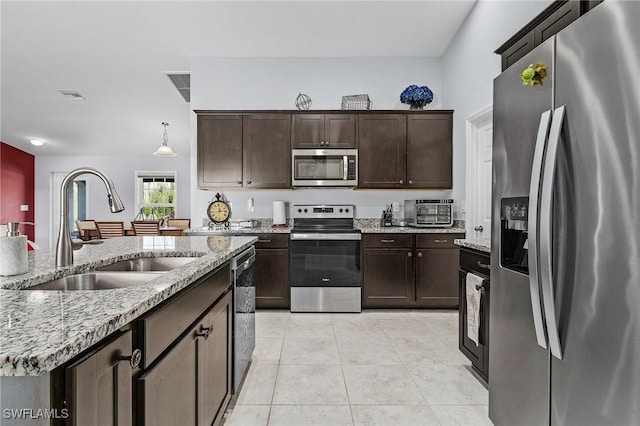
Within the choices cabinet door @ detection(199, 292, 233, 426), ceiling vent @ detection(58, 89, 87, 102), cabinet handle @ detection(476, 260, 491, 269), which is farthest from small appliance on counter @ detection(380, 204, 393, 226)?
ceiling vent @ detection(58, 89, 87, 102)

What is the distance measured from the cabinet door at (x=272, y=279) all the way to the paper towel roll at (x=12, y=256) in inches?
105

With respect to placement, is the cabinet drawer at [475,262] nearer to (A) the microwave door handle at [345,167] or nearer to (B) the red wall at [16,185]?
(A) the microwave door handle at [345,167]

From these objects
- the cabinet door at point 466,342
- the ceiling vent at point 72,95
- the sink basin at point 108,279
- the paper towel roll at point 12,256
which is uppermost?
the ceiling vent at point 72,95

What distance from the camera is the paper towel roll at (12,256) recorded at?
1.11 metres

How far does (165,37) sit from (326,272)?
10.6 ft

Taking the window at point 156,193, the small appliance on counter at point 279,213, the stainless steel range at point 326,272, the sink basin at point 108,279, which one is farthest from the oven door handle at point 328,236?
the window at point 156,193

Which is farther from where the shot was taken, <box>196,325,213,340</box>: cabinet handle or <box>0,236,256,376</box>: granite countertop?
<box>196,325,213,340</box>: cabinet handle

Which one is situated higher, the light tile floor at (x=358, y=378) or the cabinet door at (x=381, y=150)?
the cabinet door at (x=381, y=150)

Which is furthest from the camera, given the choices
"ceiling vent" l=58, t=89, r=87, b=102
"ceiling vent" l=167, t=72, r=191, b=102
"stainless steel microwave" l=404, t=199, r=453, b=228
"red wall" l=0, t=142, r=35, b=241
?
"red wall" l=0, t=142, r=35, b=241

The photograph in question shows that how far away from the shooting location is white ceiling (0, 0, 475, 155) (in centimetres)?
347

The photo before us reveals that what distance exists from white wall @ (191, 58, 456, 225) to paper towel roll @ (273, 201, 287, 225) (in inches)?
6.8

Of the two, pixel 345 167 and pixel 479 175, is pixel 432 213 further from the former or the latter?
pixel 345 167

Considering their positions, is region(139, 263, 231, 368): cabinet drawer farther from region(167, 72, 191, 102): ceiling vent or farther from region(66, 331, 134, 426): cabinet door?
region(167, 72, 191, 102): ceiling vent

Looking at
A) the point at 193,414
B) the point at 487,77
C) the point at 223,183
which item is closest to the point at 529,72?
the point at 193,414
